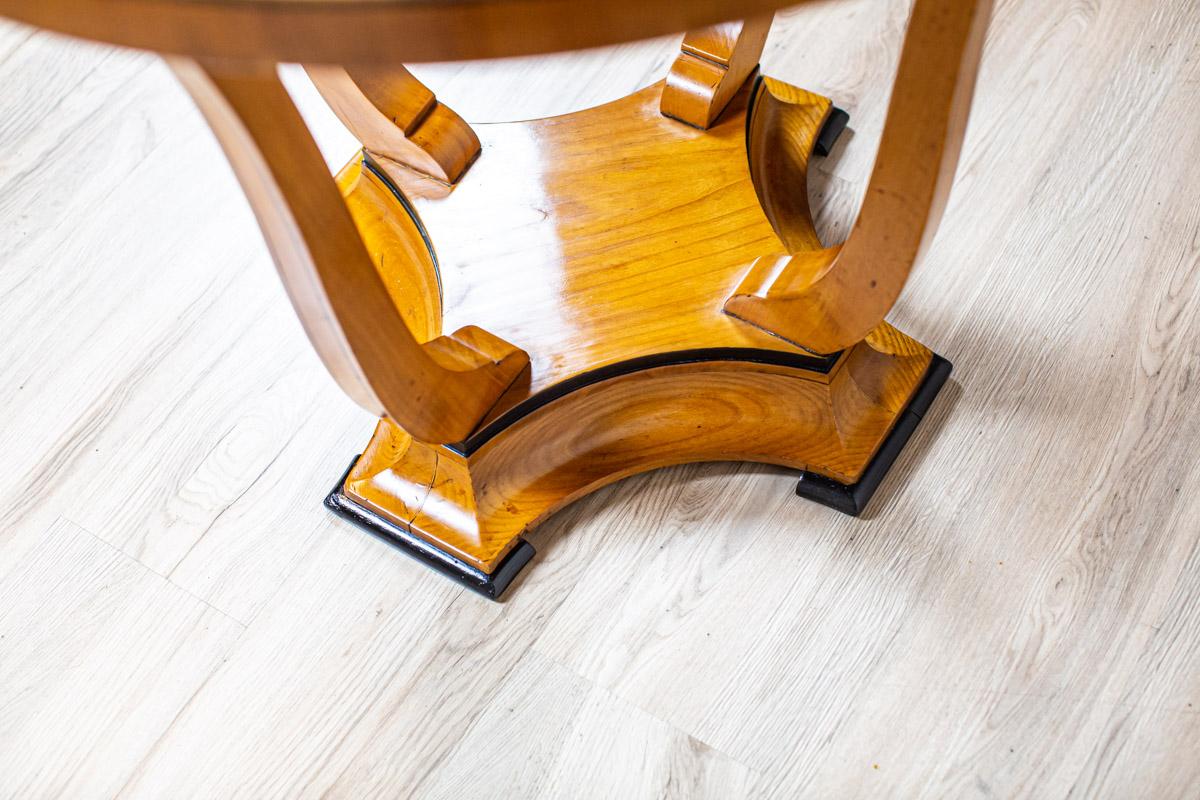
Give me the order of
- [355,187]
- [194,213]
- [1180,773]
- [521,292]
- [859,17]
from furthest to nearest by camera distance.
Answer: [859,17], [194,213], [355,187], [521,292], [1180,773]

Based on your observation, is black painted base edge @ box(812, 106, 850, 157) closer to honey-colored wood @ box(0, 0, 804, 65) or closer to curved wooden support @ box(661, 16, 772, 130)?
curved wooden support @ box(661, 16, 772, 130)

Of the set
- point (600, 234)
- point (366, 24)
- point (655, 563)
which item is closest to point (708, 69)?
point (600, 234)

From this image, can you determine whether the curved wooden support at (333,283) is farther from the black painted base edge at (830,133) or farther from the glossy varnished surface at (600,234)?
the black painted base edge at (830,133)

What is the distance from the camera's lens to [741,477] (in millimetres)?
952

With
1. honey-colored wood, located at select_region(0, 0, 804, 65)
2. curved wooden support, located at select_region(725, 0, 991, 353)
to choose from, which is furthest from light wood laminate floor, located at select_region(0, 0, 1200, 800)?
honey-colored wood, located at select_region(0, 0, 804, 65)

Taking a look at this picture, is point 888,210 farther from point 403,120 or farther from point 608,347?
point 403,120

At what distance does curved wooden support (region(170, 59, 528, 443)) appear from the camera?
567mm

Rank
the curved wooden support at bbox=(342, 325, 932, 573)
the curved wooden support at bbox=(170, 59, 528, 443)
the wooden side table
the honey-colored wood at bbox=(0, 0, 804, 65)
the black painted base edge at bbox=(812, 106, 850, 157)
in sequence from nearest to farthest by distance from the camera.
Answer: the honey-colored wood at bbox=(0, 0, 804, 65) → the curved wooden support at bbox=(170, 59, 528, 443) → the wooden side table → the curved wooden support at bbox=(342, 325, 932, 573) → the black painted base edge at bbox=(812, 106, 850, 157)

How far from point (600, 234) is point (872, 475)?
29cm

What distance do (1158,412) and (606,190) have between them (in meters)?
0.50

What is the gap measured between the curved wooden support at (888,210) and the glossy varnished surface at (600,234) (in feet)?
0.10

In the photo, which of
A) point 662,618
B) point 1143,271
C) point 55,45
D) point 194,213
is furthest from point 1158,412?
point 55,45

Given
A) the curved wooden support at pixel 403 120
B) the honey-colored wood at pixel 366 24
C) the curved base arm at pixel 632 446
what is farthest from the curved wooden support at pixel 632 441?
the honey-colored wood at pixel 366 24

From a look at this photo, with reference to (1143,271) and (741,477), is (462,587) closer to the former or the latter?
(741,477)
